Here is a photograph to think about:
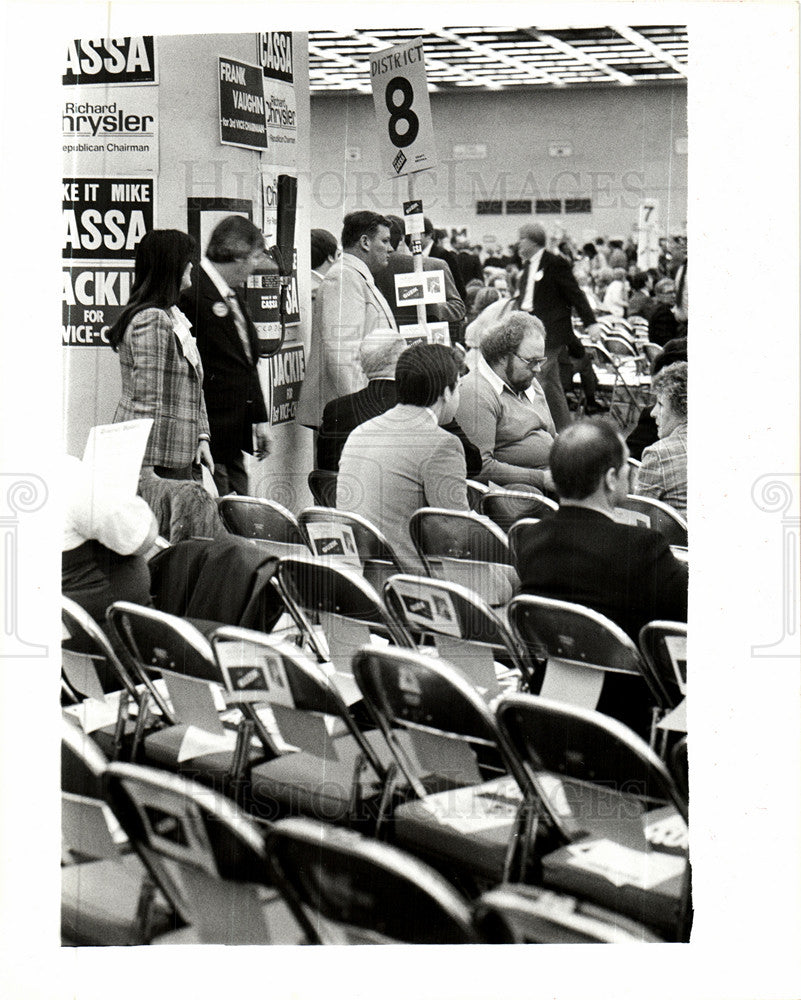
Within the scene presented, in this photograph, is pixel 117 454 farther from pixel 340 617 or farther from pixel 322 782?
pixel 322 782

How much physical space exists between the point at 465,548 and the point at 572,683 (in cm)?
44

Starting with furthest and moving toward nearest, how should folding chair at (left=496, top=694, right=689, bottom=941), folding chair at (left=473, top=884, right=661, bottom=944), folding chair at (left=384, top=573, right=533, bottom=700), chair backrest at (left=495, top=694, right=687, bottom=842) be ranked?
folding chair at (left=384, top=573, right=533, bottom=700)
folding chair at (left=473, top=884, right=661, bottom=944)
folding chair at (left=496, top=694, right=689, bottom=941)
chair backrest at (left=495, top=694, right=687, bottom=842)

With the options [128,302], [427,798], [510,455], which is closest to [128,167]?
[128,302]

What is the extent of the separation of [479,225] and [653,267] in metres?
0.46

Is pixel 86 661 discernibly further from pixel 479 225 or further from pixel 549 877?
pixel 479 225

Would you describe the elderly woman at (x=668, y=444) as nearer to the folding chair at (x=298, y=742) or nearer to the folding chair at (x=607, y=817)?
the folding chair at (x=607, y=817)

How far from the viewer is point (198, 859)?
3201 millimetres

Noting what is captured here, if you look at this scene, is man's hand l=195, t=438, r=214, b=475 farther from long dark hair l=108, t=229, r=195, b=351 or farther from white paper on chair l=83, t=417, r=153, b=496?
long dark hair l=108, t=229, r=195, b=351

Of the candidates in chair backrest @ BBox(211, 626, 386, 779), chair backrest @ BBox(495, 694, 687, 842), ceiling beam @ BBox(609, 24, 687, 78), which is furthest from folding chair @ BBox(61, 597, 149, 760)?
ceiling beam @ BBox(609, 24, 687, 78)

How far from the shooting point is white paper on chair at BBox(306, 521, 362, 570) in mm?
3354

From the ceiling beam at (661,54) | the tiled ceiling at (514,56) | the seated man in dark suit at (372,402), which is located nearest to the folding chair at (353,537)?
the seated man in dark suit at (372,402)

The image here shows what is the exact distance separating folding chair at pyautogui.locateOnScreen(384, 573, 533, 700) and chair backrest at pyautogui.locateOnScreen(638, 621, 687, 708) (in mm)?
322

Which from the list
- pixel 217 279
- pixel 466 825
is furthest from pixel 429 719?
pixel 217 279

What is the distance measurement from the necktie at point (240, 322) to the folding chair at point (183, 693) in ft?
2.40
